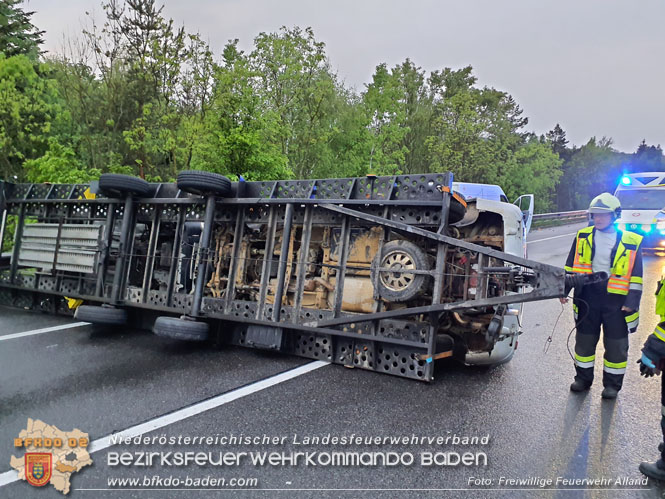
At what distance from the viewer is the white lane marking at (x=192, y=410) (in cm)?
304

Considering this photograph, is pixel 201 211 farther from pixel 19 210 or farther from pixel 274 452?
pixel 19 210

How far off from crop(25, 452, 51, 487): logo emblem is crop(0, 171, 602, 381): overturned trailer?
1982mm

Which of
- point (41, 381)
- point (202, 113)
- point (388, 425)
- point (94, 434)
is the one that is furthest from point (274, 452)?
point (202, 113)

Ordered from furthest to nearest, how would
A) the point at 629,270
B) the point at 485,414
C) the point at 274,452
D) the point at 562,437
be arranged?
the point at 629,270 < the point at 485,414 < the point at 562,437 < the point at 274,452

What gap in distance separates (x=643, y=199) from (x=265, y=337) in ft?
41.4

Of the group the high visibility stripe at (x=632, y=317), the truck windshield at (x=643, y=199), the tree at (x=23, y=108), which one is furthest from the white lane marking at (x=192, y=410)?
the truck windshield at (x=643, y=199)

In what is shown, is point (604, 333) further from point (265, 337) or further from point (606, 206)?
point (265, 337)

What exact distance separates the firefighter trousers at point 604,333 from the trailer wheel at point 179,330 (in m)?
4.05

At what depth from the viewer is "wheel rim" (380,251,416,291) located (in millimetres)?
4352

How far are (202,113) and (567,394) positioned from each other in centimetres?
1214

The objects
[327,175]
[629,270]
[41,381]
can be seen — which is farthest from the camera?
[327,175]

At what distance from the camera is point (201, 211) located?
5.55 meters

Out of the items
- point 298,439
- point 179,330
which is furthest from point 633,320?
point 179,330

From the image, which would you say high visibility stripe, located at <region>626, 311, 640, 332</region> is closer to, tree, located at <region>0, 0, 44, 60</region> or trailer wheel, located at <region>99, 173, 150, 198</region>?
trailer wheel, located at <region>99, 173, 150, 198</region>
